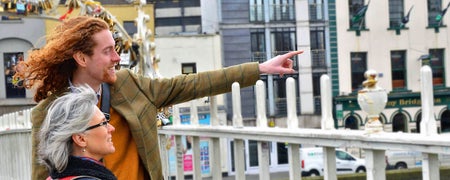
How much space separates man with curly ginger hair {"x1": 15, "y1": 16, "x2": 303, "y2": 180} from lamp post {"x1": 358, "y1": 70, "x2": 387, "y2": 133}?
33 centimetres

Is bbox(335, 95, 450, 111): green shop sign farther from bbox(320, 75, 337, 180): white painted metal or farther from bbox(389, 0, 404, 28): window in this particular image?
bbox(320, 75, 337, 180): white painted metal

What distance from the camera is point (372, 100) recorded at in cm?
222

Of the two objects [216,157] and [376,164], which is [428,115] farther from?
[216,157]

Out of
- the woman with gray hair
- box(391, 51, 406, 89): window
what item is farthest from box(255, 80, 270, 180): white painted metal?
box(391, 51, 406, 89): window

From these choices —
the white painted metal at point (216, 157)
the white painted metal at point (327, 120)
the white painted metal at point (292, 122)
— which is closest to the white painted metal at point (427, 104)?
the white painted metal at point (327, 120)

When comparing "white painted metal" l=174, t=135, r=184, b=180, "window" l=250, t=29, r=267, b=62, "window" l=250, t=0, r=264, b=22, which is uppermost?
"window" l=250, t=0, r=264, b=22

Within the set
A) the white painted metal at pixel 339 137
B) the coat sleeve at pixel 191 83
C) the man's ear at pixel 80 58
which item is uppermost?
the man's ear at pixel 80 58

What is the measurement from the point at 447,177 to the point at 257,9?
1181 millimetres

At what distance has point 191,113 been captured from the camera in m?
3.39

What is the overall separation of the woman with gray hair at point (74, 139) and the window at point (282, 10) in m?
1.43

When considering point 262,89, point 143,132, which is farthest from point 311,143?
point 143,132

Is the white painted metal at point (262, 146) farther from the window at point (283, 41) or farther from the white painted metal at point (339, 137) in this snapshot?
the window at point (283, 41)

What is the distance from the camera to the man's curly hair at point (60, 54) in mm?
1819

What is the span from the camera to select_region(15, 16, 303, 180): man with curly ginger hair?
1842mm
